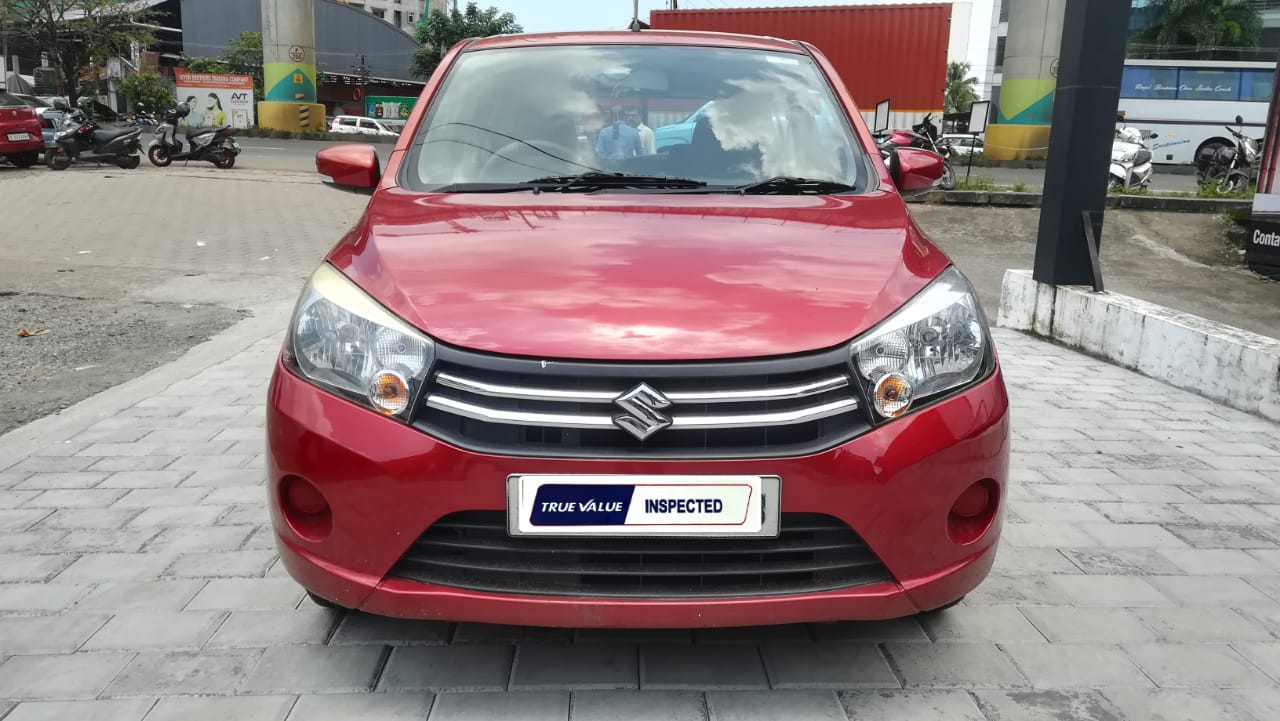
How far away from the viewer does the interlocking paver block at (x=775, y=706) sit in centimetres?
216

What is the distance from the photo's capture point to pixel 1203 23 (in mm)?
40094

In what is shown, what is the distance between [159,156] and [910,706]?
66.3 ft

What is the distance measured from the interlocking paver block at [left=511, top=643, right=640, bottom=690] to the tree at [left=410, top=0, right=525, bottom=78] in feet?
223

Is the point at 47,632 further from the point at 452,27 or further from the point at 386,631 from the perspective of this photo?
the point at 452,27

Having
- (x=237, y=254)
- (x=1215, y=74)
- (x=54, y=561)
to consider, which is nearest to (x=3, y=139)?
(x=237, y=254)

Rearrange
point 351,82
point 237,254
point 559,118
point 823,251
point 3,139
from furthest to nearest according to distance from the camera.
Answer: point 351,82
point 3,139
point 237,254
point 559,118
point 823,251

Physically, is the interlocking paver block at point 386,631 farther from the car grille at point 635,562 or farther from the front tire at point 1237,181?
the front tire at point 1237,181

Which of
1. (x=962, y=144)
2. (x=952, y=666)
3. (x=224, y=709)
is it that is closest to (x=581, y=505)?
(x=224, y=709)

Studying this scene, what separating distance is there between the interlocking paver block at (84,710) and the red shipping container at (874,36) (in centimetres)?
2760

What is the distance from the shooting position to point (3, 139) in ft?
58.5

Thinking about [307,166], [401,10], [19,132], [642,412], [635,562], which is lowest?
[307,166]

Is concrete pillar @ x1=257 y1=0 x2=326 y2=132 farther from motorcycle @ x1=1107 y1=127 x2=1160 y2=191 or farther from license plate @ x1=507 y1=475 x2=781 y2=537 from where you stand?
license plate @ x1=507 y1=475 x2=781 y2=537

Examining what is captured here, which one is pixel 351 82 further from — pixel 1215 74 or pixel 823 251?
pixel 823 251

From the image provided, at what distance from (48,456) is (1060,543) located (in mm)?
3702
